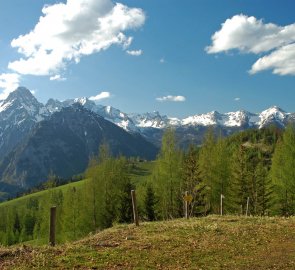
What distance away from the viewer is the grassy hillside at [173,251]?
18.7 metres

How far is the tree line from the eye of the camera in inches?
2571

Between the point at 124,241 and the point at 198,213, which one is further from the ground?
the point at 124,241

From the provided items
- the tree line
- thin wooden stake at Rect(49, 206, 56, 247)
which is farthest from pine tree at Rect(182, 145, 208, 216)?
thin wooden stake at Rect(49, 206, 56, 247)

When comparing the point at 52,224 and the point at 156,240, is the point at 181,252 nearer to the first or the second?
the point at 156,240

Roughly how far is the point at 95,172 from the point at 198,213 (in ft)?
62.8

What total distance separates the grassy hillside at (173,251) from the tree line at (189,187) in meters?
36.3

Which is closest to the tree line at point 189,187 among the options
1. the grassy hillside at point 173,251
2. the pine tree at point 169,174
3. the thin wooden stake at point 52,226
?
the pine tree at point 169,174

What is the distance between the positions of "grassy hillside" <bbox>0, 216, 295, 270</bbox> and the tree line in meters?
36.3

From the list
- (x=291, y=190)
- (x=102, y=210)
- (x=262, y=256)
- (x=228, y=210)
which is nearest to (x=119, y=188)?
(x=102, y=210)

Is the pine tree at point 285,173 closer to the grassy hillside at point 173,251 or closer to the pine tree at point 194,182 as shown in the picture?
the pine tree at point 194,182

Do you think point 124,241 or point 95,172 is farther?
point 95,172

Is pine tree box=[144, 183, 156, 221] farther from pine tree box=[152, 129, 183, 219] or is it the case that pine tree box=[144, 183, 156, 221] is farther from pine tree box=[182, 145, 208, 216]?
pine tree box=[182, 145, 208, 216]

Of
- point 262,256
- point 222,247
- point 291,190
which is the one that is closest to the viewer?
point 262,256

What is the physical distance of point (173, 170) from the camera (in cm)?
6631
